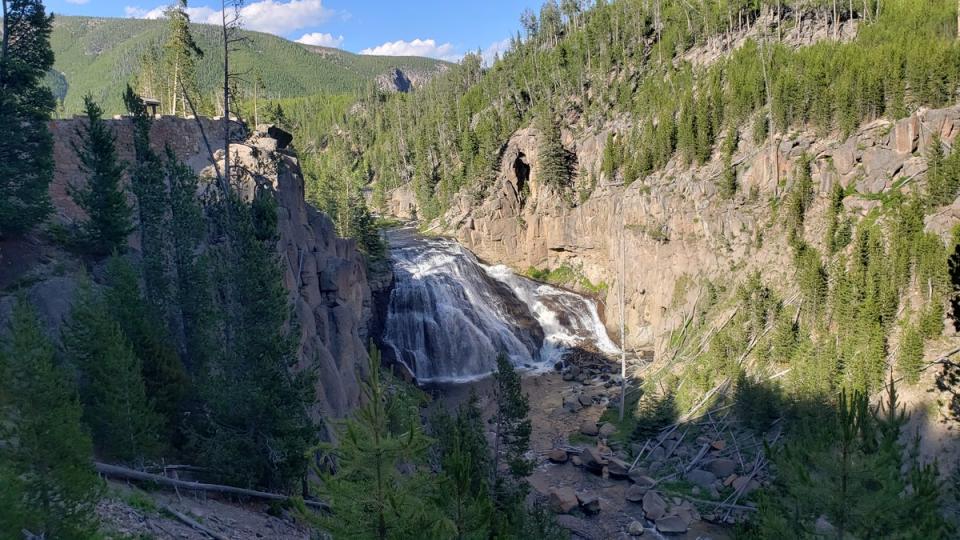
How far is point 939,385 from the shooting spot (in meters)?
26.8

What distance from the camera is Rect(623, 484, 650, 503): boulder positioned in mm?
28822

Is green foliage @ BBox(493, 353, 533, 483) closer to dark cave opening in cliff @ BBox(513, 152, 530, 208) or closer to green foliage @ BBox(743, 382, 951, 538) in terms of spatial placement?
green foliage @ BBox(743, 382, 951, 538)

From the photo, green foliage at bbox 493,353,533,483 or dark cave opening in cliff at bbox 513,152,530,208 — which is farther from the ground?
dark cave opening in cliff at bbox 513,152,530,208

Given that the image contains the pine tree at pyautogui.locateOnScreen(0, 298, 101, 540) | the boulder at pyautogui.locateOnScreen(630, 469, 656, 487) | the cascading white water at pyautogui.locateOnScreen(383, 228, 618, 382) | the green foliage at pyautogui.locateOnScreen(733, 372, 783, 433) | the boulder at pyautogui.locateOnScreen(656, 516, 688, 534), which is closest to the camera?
the pine tree at pyautogui.locateOnScreen(0, 298, 101, 540)

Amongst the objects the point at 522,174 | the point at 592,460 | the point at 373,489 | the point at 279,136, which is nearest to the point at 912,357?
the point at 592,460

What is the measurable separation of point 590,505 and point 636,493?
2.91m

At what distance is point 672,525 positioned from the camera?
2620 cm

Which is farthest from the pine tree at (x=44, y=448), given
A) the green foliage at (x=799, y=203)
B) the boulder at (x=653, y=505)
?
the green foliage at (x=799, y=203)

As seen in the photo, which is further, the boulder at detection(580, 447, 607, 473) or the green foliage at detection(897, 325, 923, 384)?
the boulder at detection(580, 447, 607, 473)

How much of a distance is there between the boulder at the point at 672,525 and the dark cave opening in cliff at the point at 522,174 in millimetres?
48046

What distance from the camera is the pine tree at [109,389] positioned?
15.9m

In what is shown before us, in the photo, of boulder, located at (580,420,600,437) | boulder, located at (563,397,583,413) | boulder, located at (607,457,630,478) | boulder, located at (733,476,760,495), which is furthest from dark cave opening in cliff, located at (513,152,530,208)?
boulder, located at (733,476,760,495)

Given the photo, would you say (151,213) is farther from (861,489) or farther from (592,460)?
(861,489)

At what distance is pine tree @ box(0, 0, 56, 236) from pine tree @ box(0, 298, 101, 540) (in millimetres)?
14705
